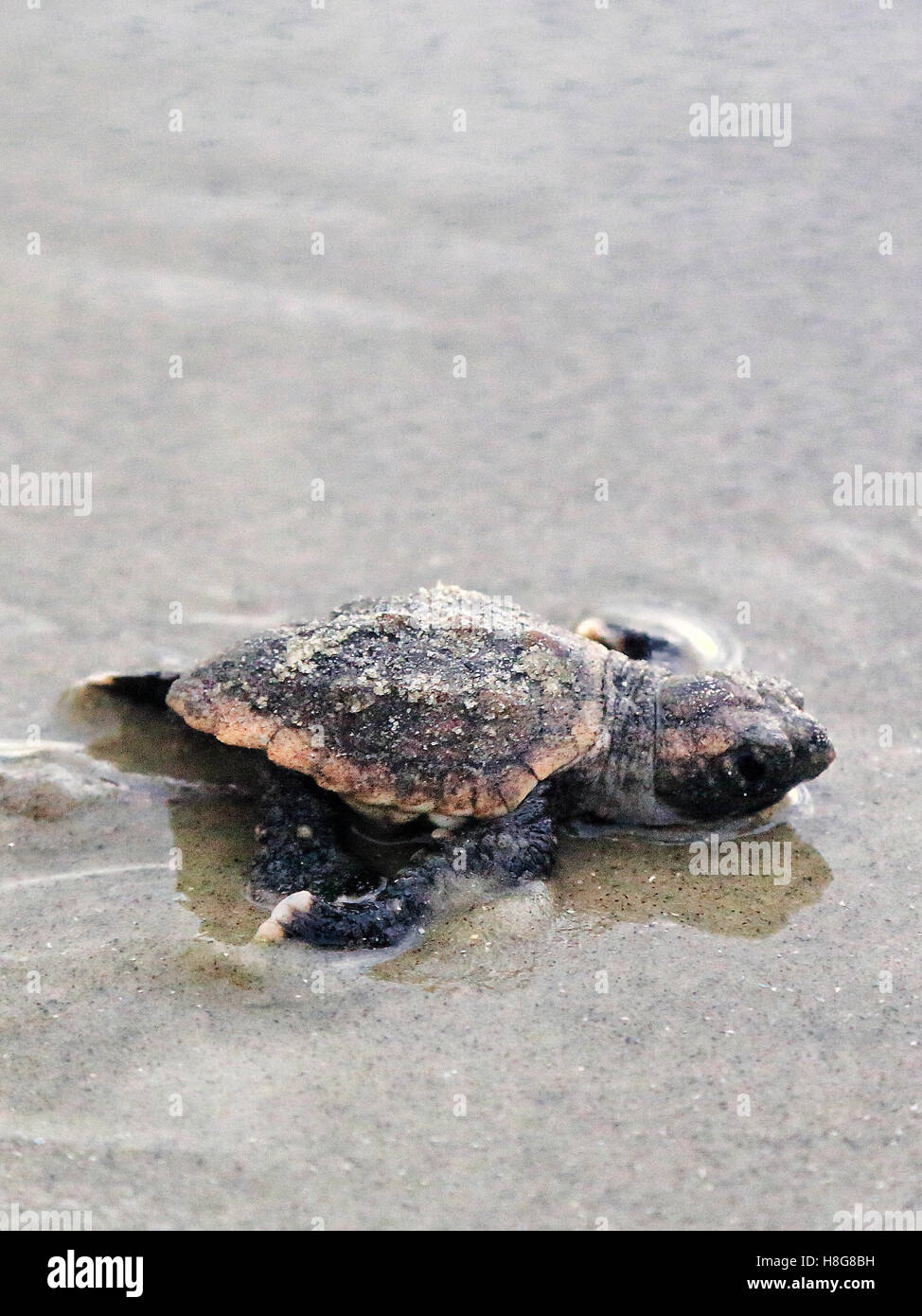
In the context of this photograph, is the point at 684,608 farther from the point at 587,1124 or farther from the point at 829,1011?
the point at 587,1124

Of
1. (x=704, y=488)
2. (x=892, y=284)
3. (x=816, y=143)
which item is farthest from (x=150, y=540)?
(x=816, y=143)

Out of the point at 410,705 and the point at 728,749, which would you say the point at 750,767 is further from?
the point at 410,705

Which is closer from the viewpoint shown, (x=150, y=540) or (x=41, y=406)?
(x=150, y=540)
